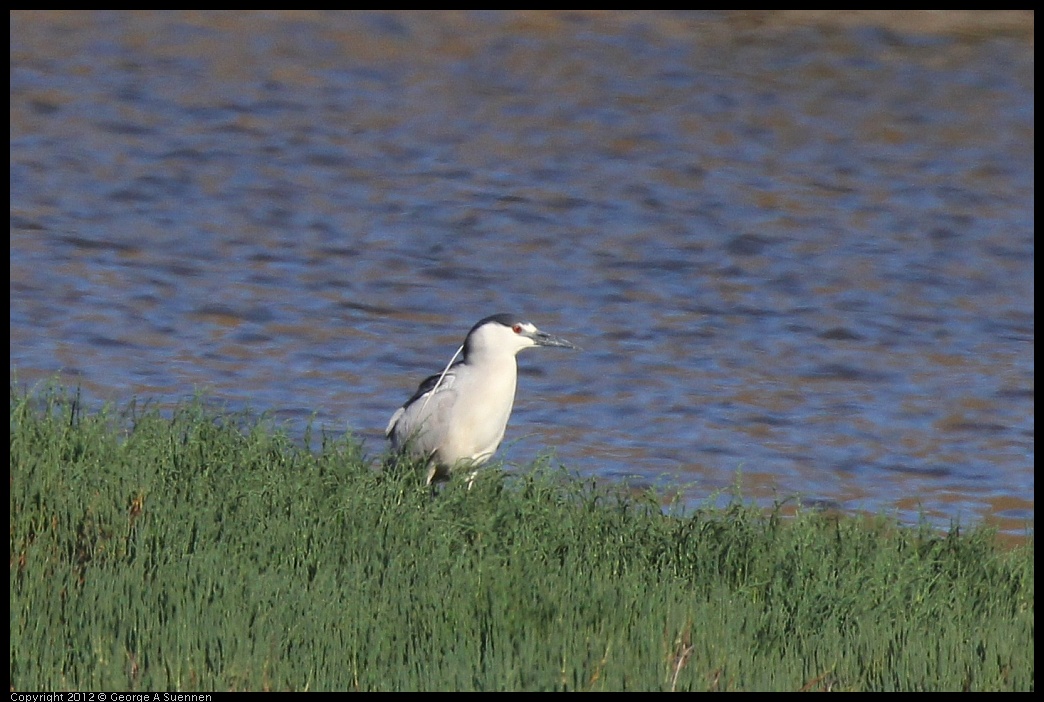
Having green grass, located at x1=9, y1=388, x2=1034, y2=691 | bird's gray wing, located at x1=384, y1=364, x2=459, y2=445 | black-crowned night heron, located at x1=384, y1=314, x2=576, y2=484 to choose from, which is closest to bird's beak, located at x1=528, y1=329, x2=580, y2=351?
black-crowned night heron, located at x1=384, y1=314, x2=576, y2=484

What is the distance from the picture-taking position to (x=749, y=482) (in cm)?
888

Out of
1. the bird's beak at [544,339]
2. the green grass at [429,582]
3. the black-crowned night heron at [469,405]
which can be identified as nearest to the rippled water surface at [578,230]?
the black-crowned night heron at [469,405]

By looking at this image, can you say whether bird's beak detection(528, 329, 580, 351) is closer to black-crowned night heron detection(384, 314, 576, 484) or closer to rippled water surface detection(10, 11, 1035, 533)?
black-crowned night heron detection(384, 314, 576, 484)

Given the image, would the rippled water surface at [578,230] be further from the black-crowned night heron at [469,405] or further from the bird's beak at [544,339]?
the bird's beak at [544,339]

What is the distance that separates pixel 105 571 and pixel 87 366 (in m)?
4.74

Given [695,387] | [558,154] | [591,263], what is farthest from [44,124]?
[695,387]

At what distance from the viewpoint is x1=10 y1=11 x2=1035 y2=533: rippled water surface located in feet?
→ 32.3

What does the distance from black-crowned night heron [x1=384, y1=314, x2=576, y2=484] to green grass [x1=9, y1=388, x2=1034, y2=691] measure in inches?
18.9

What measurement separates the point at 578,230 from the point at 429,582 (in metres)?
7.84

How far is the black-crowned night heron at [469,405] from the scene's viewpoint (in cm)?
745

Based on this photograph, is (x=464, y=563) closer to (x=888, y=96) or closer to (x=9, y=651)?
(x=9, y=651)

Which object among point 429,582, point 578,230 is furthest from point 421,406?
point 578,230

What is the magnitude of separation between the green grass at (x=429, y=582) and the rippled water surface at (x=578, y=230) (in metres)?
1.22

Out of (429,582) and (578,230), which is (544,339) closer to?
(429,582)
